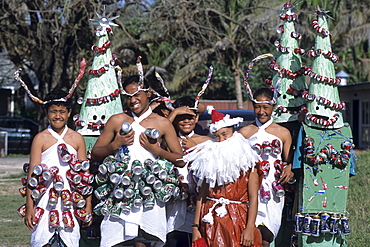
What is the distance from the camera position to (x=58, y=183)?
4734mm

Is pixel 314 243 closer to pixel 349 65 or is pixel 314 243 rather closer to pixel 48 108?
pixel 48 108

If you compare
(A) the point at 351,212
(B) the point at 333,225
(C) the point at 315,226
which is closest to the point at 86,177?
(C) the point at 315,226

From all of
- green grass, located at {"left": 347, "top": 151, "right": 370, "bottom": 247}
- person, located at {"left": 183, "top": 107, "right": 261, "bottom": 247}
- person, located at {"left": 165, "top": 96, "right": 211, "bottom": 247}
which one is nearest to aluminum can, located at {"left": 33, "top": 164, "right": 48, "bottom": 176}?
person, located at {"left": 165, "top": 96, "right": 211, "bottom": 247}

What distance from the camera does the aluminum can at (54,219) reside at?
470 centimetres

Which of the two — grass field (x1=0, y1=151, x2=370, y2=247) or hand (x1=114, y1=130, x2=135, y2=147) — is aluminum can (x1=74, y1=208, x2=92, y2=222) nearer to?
hand (x1=114, y1=130, x2=135, y2=147)

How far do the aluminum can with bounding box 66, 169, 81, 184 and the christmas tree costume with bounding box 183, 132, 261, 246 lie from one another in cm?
94

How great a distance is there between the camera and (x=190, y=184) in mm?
4996

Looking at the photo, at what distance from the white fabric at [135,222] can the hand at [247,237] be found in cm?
68

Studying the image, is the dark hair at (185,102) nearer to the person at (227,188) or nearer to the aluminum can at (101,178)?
the person at (227,188)

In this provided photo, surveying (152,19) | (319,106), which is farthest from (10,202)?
(319,106)

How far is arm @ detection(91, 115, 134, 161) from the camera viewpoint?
4660 mm

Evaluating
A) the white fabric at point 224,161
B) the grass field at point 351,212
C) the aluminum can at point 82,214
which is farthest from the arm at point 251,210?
the grass field at point 351,212

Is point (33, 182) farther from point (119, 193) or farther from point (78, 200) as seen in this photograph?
point (119, 193)

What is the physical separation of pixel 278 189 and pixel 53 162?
1838 mm
